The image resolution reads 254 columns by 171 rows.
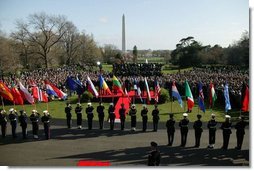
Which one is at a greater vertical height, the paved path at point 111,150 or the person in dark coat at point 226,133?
the person in dark coat at point 226,133

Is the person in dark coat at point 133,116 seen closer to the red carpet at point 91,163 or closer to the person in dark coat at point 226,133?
the person in dark coat at point 226,133

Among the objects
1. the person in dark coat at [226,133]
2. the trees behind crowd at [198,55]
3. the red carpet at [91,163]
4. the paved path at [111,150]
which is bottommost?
the red carpet at [91,163]

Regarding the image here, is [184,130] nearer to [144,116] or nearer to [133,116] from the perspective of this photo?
[144,116]

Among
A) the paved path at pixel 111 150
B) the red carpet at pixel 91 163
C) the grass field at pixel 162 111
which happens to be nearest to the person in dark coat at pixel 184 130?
the paved path at pixel 111 150

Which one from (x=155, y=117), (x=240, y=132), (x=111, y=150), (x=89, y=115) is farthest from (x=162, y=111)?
(x=111, y=150)

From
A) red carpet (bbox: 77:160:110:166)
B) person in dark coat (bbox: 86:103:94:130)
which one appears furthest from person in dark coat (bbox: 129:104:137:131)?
red carpet (bbox: 77:160:110:166)

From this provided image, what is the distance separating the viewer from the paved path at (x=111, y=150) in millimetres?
12836

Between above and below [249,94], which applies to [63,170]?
below

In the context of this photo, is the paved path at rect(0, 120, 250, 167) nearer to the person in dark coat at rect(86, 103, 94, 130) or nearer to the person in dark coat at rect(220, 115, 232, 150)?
the person in dark coat at rect(220, 115, 232, 150)

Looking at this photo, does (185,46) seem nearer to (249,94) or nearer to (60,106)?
(60,106)

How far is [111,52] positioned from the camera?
351 ft

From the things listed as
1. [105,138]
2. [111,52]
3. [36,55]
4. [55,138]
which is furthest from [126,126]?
[111,52]

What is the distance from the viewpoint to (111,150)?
46.7ft

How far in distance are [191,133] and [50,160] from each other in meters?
7.29
